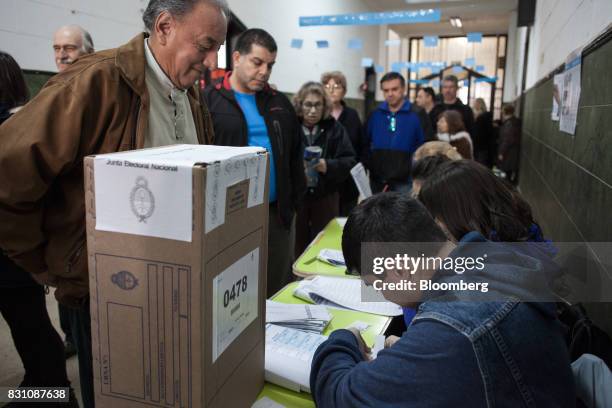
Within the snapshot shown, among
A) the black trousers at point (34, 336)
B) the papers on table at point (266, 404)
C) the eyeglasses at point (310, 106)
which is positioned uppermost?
the eyeglasses at point (310, 106)

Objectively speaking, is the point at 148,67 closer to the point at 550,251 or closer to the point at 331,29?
the point at 550,251

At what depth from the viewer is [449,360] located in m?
0.72

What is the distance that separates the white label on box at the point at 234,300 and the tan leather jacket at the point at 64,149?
1.36ft

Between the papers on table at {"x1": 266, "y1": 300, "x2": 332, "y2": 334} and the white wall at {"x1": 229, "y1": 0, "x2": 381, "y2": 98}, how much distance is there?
13.8ft

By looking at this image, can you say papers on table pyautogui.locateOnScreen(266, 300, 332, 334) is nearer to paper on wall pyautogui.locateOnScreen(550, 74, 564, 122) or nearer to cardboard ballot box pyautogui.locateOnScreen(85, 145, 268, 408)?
cardboard ballot box pyautogui.locateOnScreen(85, 145, 268, 408)

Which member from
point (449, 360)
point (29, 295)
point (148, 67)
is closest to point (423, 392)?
point (449, 360)

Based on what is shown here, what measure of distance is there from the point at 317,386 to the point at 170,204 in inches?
18.1

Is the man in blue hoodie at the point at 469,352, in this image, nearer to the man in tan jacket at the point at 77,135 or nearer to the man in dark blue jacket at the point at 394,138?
the man in tan jacket at the point at 77,135

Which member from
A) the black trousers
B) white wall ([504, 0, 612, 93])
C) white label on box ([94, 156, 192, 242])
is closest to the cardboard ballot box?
white label on box ([94, 156, 192, 242])

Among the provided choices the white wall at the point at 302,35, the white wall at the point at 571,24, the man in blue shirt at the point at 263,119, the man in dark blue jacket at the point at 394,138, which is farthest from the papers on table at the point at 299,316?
the white wall at the point at 302,35

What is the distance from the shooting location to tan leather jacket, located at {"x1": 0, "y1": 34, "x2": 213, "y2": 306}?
0.99m

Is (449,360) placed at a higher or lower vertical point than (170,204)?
lower

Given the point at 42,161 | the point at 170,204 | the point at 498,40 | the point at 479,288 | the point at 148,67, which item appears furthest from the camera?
the point at 498,40

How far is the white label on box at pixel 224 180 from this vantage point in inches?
27.0
